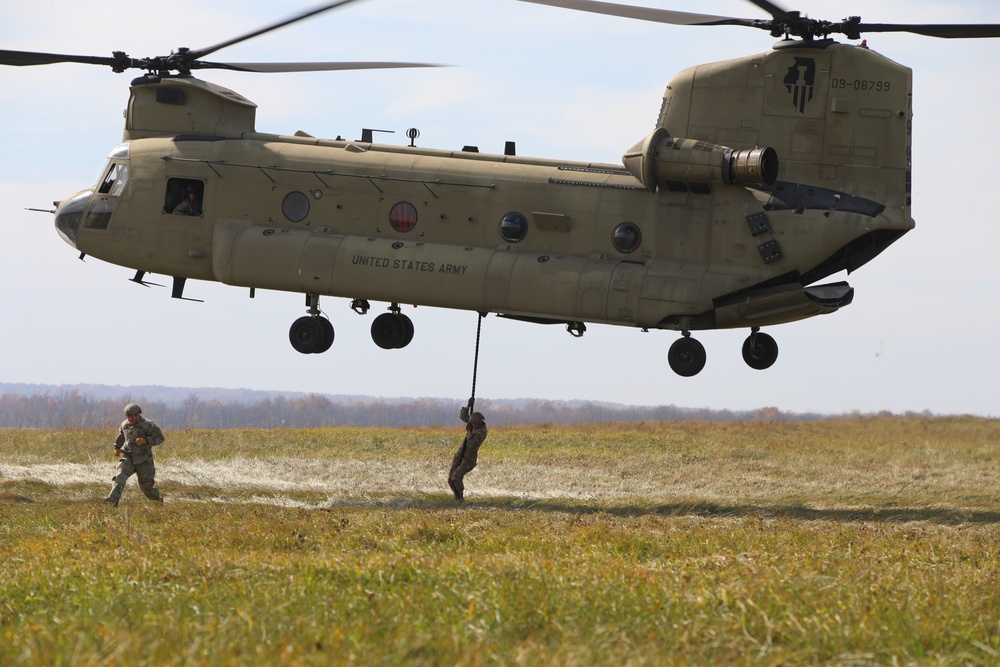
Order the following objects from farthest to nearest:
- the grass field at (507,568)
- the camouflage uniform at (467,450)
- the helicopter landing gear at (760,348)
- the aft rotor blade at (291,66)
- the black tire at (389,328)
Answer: the black tire at (389,328)
the aft rotor blade at (291,66)
the camouflage uniform at (467,450)
the helicopter landing gear at (760,348)
the grass field at (507,568)

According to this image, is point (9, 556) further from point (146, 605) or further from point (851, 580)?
point (851, 580)

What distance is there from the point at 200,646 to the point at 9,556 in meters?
5.58

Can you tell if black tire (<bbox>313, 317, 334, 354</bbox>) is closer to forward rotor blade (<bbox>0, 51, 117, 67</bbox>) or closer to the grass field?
the grass field

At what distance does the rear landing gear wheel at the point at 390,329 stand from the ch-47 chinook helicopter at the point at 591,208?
0.51 metres

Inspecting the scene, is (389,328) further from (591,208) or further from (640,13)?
(640,13)

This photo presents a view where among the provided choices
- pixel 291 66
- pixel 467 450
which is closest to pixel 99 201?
pixel 291 66

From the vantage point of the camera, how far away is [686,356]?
1998 cm

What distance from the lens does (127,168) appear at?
2270 cm

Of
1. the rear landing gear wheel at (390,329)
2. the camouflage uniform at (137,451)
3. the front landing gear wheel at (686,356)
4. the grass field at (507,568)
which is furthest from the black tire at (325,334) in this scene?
the front landing gear wheel at (686,356)

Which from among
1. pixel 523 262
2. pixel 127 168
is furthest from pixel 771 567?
pixel 127 168

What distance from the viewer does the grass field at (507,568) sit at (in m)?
7.55

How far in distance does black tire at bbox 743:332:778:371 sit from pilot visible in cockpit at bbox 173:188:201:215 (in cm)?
→ 1068

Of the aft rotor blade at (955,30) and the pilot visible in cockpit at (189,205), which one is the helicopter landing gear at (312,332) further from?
the aft rotor blade at (955,30)

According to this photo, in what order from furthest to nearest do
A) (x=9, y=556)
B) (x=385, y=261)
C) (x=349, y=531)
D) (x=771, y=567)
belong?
1. (x=385, y=261)
2. (x=349, y=531)
3. (x=9, y=556)
4. (x=771, y=567)
